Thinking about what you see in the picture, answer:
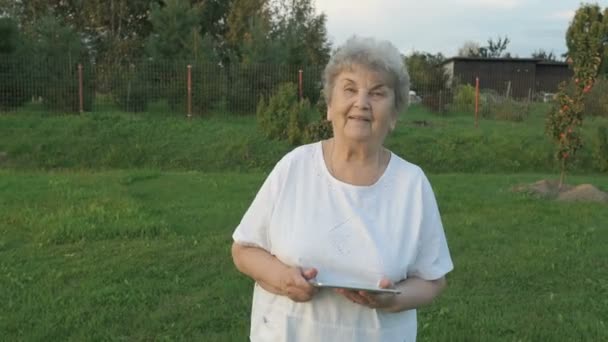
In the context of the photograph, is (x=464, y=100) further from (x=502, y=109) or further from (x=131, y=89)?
(x=131, y=89)

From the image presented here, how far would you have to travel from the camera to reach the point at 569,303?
5242mm

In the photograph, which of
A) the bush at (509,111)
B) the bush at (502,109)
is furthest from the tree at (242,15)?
the bush at (509,111)

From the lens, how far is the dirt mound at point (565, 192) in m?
10.2

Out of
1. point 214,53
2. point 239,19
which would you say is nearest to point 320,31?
point 239,19

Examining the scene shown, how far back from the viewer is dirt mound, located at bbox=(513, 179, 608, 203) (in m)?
10.2

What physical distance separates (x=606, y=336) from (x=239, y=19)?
3127 cm

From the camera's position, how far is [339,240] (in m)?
2.11

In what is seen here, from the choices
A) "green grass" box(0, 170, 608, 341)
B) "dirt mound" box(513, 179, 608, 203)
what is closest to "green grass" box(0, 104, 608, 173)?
"dirt mound" box(513, 179, 608, 203)

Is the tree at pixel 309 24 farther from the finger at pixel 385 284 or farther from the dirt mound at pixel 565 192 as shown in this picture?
the finger at pixel 385 284

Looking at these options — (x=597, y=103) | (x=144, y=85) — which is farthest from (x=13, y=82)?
(x=597, y=103)

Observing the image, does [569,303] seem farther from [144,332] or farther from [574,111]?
[574,111]

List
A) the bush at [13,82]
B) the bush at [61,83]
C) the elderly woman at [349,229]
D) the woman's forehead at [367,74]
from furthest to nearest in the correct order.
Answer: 1. the bush at [61,83]
2. the bush at [13,82]
3. the woman's forehead at [367,74]
4. the elderly woman at [349,229]

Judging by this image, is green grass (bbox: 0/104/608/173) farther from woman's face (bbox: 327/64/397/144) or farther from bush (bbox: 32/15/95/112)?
woman's face (bbox: 327/64/397/144)

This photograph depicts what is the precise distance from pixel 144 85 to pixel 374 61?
17.7 m
